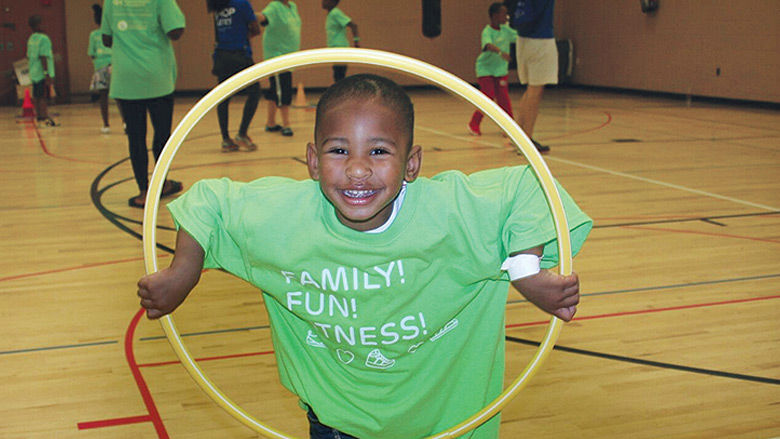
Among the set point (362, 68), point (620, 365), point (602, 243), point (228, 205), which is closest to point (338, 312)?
point (228, 205)

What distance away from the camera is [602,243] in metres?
4.77

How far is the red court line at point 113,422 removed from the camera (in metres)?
2.62

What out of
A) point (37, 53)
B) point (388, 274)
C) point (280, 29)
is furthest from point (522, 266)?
point (37, 53)

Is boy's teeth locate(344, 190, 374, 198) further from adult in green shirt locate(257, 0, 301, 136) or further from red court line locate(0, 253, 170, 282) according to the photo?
adult in green shirt locate(257, 0, 301, 136)

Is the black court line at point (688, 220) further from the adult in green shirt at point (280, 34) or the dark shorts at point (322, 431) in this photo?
the adult in green shirt at point (280, 34)

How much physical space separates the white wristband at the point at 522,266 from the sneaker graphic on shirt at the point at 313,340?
16.9 inches

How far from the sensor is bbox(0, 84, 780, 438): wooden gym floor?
2.67m

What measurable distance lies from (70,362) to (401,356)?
186 cm

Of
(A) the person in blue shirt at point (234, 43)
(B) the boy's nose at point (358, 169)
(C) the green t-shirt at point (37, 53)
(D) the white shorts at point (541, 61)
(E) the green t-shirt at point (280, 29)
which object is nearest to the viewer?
(B) the boy's nose at point (358, 169)

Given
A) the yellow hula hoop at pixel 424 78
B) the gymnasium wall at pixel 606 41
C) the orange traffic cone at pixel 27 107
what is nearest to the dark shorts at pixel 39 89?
the orange traffic cone at pixel 27 107

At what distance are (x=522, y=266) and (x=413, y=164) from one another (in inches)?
11.8

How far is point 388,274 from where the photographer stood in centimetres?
164

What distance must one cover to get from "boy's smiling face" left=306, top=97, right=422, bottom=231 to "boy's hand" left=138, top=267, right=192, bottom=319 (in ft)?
1.13

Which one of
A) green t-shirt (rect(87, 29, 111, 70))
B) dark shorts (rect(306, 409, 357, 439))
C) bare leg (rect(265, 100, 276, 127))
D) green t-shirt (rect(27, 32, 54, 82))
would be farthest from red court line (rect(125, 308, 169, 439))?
green t-shirt (rect(27, 32, 54, 82))
